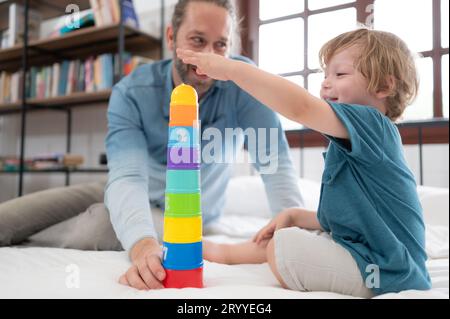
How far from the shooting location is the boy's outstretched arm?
432 mm

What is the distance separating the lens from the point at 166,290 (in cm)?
43

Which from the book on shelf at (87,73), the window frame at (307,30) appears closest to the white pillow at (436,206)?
the window frame at (307,30)

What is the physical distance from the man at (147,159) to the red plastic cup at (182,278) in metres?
0.08

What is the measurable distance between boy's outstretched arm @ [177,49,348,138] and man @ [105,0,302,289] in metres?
0.13

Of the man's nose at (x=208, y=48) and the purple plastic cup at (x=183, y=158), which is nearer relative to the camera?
the purple plastic cup at (x=183, y=158)

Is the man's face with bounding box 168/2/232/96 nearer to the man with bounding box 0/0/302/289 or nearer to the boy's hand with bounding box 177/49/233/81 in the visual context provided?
the man with bounding box 0/0/302/289

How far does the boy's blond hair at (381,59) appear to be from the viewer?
0.48m

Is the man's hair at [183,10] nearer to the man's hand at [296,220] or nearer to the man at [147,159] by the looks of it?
the man at [147,159]

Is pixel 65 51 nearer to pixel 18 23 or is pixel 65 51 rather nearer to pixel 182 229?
pixel 18 23

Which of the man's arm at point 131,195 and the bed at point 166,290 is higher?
the man's arm at point 131,195

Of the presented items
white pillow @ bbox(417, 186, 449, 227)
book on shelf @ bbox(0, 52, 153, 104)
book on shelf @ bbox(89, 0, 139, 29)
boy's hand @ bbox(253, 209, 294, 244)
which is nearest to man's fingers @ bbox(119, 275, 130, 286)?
boy's hand @ bbox(253, 209, 294, 244)

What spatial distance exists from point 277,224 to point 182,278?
257 millimetres
